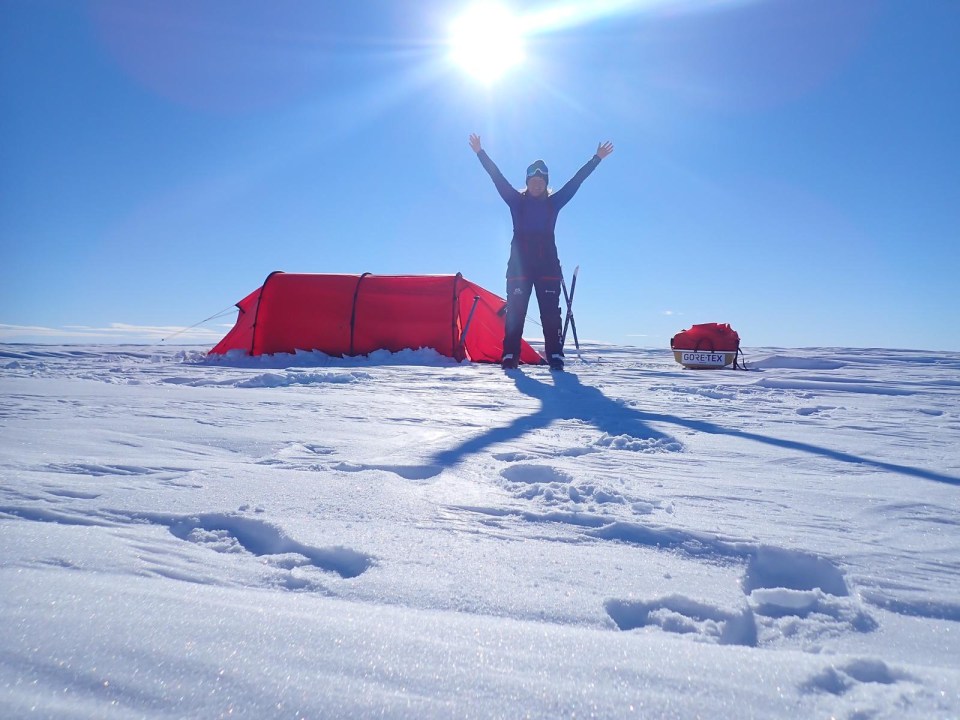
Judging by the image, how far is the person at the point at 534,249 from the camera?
6.33 meters

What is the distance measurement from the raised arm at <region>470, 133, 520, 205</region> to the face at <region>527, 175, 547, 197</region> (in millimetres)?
143

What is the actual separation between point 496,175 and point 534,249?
87 cm

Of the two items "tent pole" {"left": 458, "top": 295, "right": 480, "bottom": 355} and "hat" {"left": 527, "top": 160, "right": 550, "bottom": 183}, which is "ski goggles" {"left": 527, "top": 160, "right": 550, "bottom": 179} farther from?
"tent pole" {"left": 458, "top": 295, "right": 480, "bottom": 355}

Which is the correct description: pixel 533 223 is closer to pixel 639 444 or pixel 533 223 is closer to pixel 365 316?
pixel 365 316

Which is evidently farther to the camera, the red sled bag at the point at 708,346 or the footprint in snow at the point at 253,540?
the red sled bag at the point at 708,346

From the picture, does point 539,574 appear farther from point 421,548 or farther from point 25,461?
point 25,461

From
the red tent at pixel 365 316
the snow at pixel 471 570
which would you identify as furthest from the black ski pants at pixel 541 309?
the snow at pixel 471 570

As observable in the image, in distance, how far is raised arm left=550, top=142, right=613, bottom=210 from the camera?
6184mm

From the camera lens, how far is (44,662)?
0.74m

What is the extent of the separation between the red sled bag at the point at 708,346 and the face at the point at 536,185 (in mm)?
2417

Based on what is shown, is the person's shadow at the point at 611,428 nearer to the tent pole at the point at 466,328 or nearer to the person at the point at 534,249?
the person at the point at 534,249

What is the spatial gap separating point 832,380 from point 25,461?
18.0ft

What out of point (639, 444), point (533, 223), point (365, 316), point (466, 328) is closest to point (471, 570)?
point (639, 444)

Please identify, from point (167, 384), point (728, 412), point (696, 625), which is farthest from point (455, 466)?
point (167, 384)
